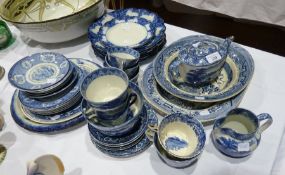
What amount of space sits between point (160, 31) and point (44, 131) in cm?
38

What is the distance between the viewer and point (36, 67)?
2.53 feet

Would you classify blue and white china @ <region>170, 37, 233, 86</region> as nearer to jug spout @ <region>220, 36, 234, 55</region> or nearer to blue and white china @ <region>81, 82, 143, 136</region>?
jug spout @ <region>220, 36, 234, 55</region>

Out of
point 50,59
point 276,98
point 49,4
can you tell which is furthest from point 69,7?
point 276,98

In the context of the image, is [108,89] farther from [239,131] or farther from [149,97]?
[239,131]

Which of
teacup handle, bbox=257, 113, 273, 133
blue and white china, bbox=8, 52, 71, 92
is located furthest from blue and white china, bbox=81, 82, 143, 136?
teacup handle, bbox=257, 113, 273, 133

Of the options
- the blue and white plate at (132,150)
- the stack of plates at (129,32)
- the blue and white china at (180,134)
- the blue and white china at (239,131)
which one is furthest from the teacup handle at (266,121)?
the stack of plates at (129,32)

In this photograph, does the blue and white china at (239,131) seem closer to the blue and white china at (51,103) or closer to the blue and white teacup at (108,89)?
the blue and white teacup at (108,89)

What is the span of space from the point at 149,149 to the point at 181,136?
70 mm

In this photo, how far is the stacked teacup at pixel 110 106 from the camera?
2.02 ft

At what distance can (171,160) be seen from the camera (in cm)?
62

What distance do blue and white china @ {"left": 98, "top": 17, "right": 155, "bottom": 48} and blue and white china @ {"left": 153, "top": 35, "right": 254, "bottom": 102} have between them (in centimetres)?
8

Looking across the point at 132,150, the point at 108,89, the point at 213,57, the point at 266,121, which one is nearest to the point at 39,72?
the point at 108,89

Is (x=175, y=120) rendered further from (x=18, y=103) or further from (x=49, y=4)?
(x=49, y=4)

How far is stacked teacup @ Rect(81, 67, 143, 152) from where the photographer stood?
2.02 feet
